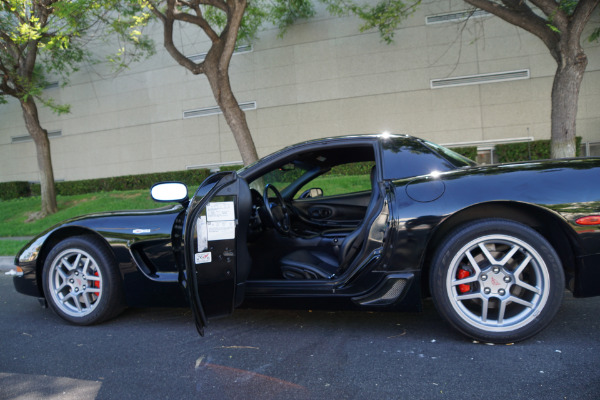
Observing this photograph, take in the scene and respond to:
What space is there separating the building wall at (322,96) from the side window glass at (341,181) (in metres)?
10.4

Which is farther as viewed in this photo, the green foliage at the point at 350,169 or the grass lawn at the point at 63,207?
the grass lawn at the point at 63,207

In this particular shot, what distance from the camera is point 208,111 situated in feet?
52.9

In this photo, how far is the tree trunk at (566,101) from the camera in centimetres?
727

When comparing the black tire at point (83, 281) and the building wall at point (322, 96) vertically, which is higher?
the building wall at point (322, 96)

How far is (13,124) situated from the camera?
1905 centimetres

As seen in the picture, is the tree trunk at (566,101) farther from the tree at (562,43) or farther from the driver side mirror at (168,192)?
the driver side mirror at (168,192)

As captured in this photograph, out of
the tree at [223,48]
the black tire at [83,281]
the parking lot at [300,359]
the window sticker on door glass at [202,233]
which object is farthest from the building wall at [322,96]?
the window sticker on door glass at [202,233]

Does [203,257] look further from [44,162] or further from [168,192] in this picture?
[44,162]

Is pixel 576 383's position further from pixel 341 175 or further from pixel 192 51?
pixel 192 51

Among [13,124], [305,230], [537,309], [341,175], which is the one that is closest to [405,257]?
[537,309]

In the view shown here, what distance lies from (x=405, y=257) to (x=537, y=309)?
33.3 inches

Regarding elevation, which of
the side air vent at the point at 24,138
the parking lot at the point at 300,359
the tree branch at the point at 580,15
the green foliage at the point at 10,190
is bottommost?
the parking lot at the point at 300,359

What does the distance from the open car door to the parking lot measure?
1.24 ft

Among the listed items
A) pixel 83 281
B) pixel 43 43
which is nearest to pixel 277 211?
pixel 83 281
